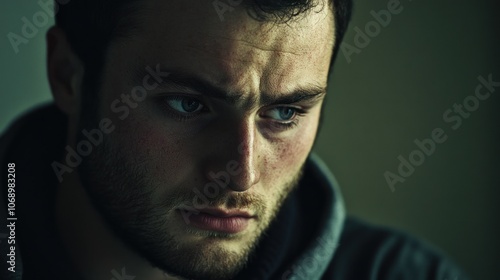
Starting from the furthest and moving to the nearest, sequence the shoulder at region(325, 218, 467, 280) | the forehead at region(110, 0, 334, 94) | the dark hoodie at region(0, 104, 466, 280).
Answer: the shoulder at region(325, 218, 467, 280)
the dark hoodie at region(0, 104, 466, 280)
the forehead at region(110, 0, 334, 94)

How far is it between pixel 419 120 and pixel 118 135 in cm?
66

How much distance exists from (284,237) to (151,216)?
23 cm

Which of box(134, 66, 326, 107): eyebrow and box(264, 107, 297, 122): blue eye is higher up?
box(134, 66, 326, 107): eyebrow

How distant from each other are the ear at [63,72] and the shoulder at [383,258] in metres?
0.49

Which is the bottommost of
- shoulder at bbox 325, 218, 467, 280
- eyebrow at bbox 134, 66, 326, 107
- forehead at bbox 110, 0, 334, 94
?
shoulder at bbox 325, 218, 467, 280

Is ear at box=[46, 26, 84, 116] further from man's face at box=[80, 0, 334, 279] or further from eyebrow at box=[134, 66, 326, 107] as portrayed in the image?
eyebrow at box=[134, 66, 326, 107]

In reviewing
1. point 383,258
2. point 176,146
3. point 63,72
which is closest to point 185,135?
point 176,146

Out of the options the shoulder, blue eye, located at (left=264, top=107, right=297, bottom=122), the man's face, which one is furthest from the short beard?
the shoulder

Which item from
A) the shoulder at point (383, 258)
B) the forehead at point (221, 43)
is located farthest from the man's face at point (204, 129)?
the shoulder at point (383, 258)

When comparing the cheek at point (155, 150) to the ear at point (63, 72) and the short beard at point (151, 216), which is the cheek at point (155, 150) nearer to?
the short beard at point (151, 216)

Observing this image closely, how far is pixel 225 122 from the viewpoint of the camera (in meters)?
0.78

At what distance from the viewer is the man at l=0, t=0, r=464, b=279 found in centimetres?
75

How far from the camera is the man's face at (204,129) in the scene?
75 cm

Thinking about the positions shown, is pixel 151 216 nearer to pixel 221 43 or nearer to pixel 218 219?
pixel 218 219
